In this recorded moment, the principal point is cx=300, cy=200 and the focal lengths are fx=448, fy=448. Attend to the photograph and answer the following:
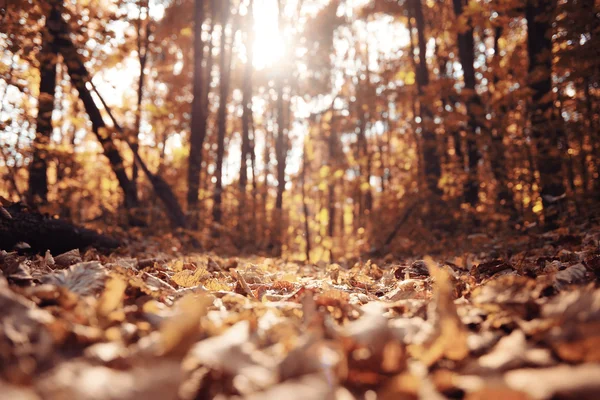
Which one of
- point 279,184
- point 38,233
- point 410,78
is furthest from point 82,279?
point 410,78

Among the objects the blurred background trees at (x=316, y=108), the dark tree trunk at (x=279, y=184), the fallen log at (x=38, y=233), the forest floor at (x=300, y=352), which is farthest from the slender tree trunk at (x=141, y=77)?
the forest floor at (x=300, y=352)

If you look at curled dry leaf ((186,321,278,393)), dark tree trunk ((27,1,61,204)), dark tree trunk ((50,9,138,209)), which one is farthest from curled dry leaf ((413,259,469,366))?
dark tree trunk ((50,9,138,209))

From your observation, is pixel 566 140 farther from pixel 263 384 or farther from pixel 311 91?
pixel 311 91

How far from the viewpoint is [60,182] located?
7082 millimetres

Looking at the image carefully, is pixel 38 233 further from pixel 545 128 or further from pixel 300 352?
pixel 545 128

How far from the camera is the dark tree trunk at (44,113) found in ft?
15.1

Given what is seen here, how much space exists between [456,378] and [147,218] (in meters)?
6.89

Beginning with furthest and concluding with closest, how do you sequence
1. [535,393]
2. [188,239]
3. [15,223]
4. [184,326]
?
[188,239], [15,223], [184,326], [535,393]

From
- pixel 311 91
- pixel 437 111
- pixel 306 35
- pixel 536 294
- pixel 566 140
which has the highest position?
pixel 306 35

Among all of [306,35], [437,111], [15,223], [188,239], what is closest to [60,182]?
[188,239]

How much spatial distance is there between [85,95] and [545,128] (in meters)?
5.26

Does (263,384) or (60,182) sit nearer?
(263,384)

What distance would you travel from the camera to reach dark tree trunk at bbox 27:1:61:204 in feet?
15.1

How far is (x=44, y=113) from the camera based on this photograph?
5148mm
